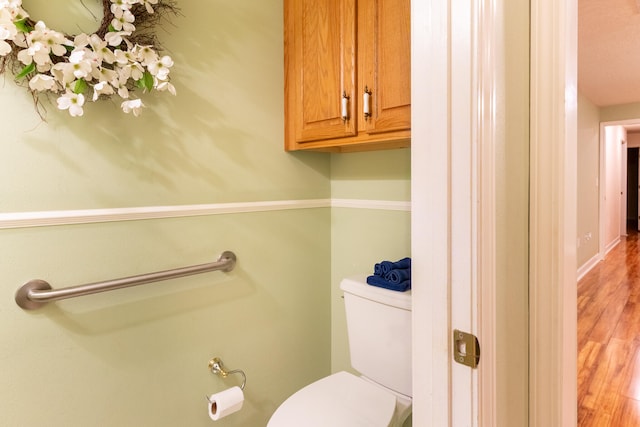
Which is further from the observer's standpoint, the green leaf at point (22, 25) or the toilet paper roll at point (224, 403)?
the toilet paper roll at point (224, 403)

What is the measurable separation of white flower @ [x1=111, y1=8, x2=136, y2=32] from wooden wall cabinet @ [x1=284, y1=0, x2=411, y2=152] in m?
0.70

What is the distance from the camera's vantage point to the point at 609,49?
114 inches

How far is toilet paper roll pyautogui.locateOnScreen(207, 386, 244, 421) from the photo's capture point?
1313 mm

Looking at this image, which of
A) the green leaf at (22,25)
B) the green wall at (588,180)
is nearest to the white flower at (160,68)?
the green leaf at (22,25)

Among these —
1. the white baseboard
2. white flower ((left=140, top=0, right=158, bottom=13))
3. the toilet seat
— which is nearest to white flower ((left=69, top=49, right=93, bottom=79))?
white flower ((left=140, top=0, right=158, bottom=13))

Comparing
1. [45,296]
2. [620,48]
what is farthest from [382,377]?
[620,48]

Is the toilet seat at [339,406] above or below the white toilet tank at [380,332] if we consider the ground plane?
below

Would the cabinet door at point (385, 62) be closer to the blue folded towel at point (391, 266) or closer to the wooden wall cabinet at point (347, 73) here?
the wooden wall cabinet at point (347, 73)

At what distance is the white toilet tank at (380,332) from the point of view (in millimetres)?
1304

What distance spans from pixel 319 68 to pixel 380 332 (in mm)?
1109

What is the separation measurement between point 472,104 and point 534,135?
271mm

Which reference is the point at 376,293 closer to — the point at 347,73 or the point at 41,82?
the point at 347,73

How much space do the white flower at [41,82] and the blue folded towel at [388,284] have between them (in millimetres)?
1235

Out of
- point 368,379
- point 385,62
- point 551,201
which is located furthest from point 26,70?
point 368,379
